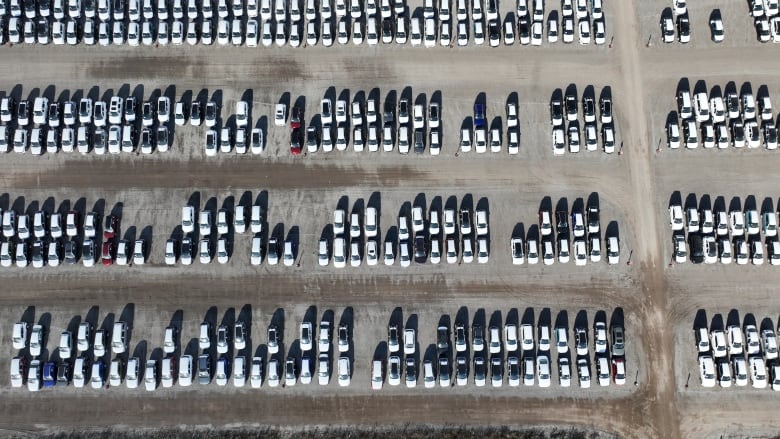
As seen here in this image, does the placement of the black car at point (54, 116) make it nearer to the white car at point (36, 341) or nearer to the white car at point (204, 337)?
the white car at point (36, 341)

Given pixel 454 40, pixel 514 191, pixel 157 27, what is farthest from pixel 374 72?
pixel 157 27

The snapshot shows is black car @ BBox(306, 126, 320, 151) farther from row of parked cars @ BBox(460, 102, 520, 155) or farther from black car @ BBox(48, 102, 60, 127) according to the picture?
black car @ BBox(48, 102, 60, 127)

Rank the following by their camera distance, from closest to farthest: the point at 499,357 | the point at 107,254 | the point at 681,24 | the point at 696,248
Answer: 1. the point at 499,357
2. the point at 107,254
3. the point at 696,248
4. the point at 681,24

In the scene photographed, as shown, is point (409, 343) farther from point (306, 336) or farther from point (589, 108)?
point (589, 108)

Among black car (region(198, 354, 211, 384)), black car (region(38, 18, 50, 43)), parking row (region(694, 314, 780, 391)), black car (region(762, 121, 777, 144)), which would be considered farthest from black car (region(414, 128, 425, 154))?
black car (region(38, 18, 50, 43))

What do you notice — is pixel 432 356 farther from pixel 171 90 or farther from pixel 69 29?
pixel 69 29

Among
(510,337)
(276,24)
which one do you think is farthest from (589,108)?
(276,24)

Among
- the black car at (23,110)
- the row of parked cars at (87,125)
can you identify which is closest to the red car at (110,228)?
the row of parked cars at (87,125)
